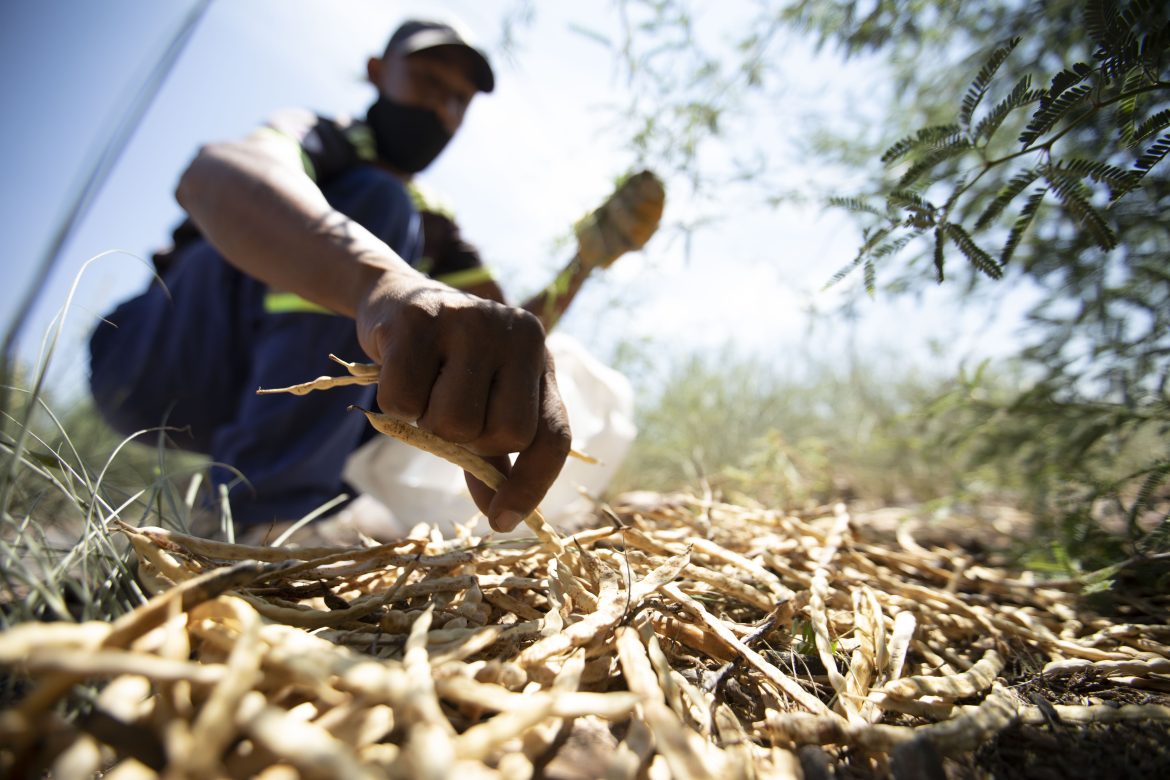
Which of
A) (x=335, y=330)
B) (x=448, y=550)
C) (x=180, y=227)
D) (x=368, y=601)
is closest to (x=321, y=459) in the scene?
(x=335, y=330)

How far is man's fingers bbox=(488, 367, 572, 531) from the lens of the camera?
877mm

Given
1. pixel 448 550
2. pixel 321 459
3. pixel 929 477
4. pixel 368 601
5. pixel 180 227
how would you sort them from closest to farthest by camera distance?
pixel 368 601 < pixel 448 550 < pixel 321 459 < pixel 180 227 < pixel 929 477

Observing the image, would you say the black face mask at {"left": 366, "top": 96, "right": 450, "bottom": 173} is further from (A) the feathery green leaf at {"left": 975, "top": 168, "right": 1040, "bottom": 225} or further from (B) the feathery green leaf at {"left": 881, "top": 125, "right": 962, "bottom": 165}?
(A) the feathery green leaf at {"left": 975, "top": 168, "right": 1040, "bottom": 225}

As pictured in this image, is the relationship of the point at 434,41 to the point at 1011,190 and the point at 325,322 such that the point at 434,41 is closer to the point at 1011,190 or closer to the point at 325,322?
the point at 325,322

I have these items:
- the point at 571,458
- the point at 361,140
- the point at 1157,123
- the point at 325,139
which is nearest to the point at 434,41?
the point at 361,140

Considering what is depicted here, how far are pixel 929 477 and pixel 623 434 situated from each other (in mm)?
2147

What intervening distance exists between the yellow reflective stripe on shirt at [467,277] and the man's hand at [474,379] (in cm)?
218

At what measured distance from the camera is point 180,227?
2.81m

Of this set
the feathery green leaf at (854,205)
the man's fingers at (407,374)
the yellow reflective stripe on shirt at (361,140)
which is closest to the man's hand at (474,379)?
the man's fingers at (407,374)

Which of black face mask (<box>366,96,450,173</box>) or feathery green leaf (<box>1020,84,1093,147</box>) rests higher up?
feathery green leaf (<box>1020,84,1093,147</box>)

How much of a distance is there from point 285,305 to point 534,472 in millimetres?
1883

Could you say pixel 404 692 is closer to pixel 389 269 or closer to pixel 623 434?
pixel 389 269

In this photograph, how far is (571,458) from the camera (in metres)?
2.22

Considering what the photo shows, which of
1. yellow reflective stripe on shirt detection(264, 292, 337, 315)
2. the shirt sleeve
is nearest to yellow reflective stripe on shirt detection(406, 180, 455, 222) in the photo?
the shirt sleeve
